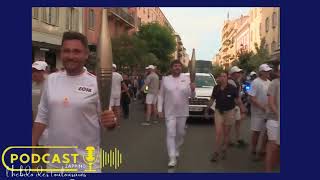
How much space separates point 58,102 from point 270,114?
3.72 meters

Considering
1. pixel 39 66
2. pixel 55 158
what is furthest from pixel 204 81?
pixel 55 158

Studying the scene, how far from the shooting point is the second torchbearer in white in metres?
8.45

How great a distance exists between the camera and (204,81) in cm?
1695

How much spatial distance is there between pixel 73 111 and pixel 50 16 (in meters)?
19.5

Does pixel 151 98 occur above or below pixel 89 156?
above

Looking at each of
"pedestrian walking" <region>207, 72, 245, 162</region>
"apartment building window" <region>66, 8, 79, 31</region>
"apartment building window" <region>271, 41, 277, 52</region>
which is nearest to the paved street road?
"pedestrian walking" <region>207, 72, 245, 162</region>

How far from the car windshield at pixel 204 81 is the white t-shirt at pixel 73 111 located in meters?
12.6

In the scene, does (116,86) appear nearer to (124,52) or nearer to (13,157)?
(13,157)

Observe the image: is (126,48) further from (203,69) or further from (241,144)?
(241,144)

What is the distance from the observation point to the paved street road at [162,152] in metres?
8.34

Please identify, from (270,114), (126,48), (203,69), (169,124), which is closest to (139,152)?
(169,124)

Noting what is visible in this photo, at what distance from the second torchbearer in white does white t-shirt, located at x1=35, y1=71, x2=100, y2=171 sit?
4.31 metres

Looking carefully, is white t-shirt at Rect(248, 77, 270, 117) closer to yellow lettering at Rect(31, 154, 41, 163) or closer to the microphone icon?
yellow lettering at Rect(31, 154, 41, 163)

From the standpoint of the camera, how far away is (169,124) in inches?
334
